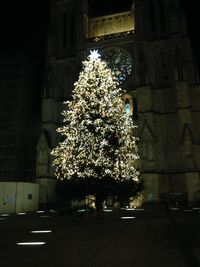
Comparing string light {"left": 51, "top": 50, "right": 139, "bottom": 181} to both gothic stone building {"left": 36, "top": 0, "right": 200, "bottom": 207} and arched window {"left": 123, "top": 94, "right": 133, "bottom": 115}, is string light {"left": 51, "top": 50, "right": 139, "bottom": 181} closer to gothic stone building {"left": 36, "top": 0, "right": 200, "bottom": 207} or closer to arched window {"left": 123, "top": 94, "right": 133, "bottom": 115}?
gothic stone building {"left": 36, "top": 0, "right": 200, "bottom": 207}

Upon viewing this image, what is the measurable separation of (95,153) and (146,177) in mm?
15380

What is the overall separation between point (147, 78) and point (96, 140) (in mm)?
19989

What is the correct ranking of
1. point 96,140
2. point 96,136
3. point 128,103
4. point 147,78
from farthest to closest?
point 128,103 → point 147,78 → point 96,136 → point 96,140

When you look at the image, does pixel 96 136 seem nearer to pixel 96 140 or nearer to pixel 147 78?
pixel 96 140

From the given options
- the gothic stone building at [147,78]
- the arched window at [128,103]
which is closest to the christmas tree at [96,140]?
the gothic stone building at [147,78]

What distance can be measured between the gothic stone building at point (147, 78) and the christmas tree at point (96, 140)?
14042 mm

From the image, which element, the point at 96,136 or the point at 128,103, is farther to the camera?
the point at 128,103

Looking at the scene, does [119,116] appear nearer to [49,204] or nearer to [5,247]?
[5,247]

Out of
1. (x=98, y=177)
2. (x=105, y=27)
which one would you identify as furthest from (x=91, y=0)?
(x=98, y=177)

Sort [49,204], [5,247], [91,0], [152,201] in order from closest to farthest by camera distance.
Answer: [5,247] < [152,201] < [49,204] < [91,0]

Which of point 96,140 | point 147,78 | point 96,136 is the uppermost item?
point 147,78

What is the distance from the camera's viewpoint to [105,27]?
149ft

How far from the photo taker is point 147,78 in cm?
3653

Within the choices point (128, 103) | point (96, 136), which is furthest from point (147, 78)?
point (96, 136)
